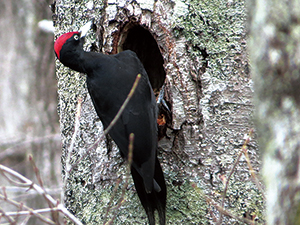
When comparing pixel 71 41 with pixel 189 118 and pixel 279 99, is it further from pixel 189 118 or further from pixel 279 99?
pixel 279 99

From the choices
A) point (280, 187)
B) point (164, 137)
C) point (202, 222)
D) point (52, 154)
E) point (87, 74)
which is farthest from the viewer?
point (52, 154)

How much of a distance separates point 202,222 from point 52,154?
2.57m

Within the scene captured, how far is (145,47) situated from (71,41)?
0.73 meters

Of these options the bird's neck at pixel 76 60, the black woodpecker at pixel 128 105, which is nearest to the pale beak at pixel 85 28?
the black woodpecker at pixel 128 105

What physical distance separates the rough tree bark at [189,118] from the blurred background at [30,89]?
69.1 inches

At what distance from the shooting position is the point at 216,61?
2355 millimetres

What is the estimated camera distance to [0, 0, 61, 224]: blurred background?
4332mm

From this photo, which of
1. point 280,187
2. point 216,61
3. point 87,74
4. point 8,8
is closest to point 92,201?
point 87,74

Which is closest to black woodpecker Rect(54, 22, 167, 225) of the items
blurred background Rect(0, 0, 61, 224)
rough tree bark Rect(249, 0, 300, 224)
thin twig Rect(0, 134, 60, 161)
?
rough tree bark Rect(249, 0, 300, 224)

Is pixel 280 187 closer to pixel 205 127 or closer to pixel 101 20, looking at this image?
pixel 205 127

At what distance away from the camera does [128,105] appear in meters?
2.58

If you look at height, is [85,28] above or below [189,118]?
above

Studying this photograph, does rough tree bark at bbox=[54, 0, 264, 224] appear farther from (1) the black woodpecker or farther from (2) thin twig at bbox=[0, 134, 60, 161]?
(2) thin twig at bbox=[0, 134, 60, 161]

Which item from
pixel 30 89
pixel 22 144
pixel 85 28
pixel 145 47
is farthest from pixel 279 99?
pixel 30 89
